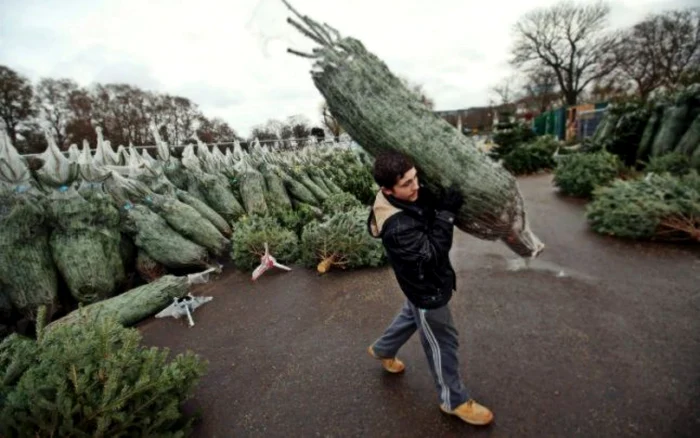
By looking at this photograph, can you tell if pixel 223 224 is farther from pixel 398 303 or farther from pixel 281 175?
pixel 398 303

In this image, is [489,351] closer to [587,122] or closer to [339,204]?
[339,204]

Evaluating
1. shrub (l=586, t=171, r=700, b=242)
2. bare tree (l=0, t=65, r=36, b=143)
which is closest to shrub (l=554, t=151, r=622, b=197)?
shrub (l=586, t=171, r=700, b=242)

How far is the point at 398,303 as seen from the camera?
399cm

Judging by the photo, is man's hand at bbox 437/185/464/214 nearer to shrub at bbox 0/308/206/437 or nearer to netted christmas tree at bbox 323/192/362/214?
shrub at bbox 0/308/206/437

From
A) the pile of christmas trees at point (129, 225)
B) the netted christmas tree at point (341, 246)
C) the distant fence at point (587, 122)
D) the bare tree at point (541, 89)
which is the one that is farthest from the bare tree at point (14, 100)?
the bare tree at point (541, 89)

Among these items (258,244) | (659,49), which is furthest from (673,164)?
(659,49)

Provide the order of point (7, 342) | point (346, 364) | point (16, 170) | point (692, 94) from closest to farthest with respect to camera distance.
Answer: point (7, 342), point (346, 364), point (16, 170), point (692, 94)

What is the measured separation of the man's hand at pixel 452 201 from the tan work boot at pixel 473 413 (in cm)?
132

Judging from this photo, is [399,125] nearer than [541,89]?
Yes

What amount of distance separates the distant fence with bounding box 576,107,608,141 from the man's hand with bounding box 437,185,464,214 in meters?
21.4

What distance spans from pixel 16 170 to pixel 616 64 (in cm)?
3725

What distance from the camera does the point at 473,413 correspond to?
2213 millimetres

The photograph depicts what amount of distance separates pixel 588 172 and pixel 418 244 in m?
8.34

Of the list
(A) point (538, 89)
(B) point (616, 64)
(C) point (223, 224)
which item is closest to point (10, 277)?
(C) point (223, 224)
